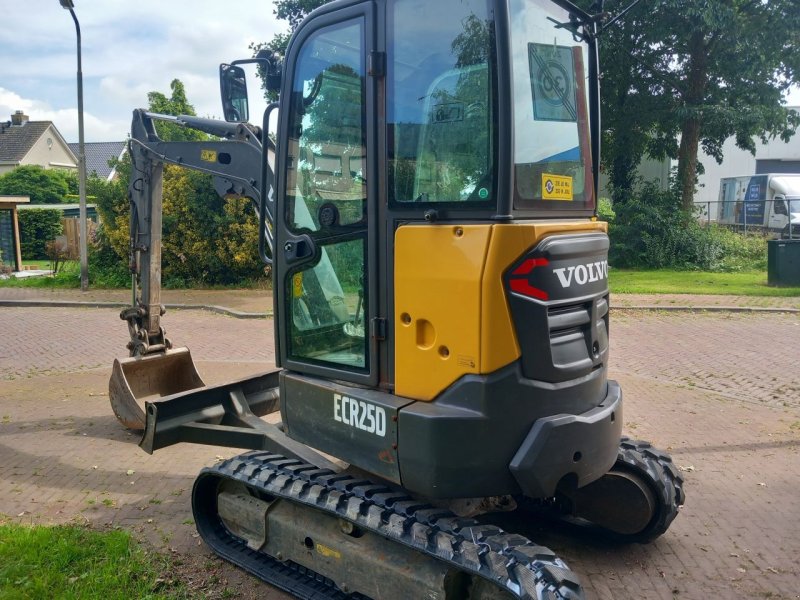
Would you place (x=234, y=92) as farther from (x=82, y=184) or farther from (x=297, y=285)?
(x=82, y=184)

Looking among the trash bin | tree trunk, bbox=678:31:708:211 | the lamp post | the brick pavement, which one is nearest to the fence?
tree trunk, bbox=678:31:708:211

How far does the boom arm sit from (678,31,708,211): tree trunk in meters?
17.1

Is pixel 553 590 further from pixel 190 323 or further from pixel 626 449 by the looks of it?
pixel 190 323

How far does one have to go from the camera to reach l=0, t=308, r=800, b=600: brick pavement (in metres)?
4.04

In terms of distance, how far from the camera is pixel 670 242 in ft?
64.6

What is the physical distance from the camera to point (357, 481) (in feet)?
11.4

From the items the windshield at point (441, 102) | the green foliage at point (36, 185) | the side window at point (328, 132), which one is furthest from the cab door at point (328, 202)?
the green foliage at point (36, 185)

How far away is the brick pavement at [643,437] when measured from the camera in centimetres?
404

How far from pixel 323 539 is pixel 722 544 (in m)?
2.45

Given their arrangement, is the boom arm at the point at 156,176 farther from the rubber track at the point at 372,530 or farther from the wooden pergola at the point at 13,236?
the wooden pergola at the point at 13,236

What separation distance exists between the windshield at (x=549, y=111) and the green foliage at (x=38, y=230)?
27.1 m

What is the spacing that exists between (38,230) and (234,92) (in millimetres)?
25923

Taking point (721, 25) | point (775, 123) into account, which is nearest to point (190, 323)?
point (721, 25)

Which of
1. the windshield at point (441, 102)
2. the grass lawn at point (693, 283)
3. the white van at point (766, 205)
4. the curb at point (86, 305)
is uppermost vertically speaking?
the white van at point (766, 205)
